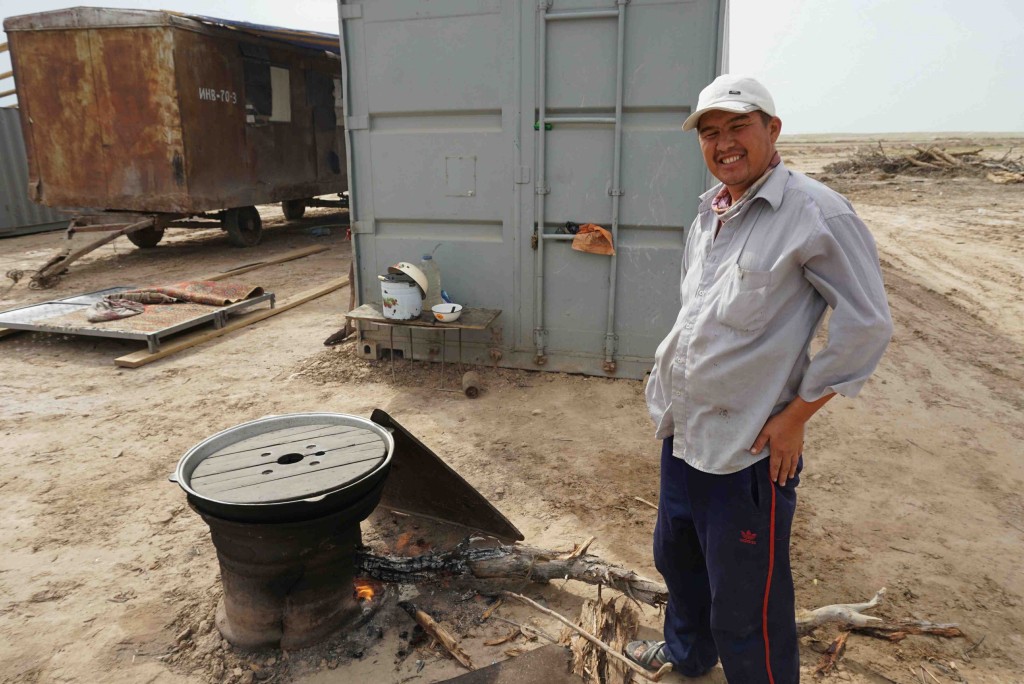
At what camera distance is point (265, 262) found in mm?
10055

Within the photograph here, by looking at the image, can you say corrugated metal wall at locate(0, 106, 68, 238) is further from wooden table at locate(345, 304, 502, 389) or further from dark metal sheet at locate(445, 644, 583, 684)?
dark metal sheet at locate(445, 644, 583, 684)

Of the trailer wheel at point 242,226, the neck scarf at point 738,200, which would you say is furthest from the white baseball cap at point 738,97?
the trailer wheel at point 242,226

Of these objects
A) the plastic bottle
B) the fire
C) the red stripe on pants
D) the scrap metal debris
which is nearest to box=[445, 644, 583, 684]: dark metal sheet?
the fire

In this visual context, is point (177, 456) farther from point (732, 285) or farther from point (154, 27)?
point (154, 27)

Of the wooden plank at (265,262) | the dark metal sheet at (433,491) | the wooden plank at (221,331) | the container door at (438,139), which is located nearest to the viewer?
the dark metal sheet at (433,491)

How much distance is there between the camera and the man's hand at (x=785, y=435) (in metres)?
1.79

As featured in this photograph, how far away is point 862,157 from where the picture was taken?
24.8 m

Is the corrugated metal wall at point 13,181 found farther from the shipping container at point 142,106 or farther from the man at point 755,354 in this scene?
the man at point 755,354

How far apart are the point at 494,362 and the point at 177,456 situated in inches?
94.9

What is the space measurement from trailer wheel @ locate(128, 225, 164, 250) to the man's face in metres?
11.1

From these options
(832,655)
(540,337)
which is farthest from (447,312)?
(832,655)

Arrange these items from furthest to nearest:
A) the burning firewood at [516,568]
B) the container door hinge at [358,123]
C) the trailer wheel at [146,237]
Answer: the trailer wheel at [146,237], the container door hinge at [358,123], the burning firewood at [516,568]

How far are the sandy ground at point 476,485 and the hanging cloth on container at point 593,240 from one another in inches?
41.3

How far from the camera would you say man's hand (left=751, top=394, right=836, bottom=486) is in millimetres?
1792
